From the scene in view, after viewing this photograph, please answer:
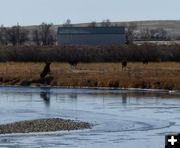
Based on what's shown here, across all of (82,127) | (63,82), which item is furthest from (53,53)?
(82,127)

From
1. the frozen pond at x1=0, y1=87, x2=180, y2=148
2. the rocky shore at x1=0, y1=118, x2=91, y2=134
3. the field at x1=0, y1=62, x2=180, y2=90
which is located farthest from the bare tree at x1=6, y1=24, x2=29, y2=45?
the rocky shore at x1=0, y1=118, x2=91, y2=134

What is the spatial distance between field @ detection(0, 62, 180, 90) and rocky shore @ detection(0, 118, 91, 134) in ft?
82.1

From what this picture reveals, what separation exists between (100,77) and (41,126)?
31750 mm

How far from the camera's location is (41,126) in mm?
35344

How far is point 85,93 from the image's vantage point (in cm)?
5772

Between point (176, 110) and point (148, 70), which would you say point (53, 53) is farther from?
point (176, 110)

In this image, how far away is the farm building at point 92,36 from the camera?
129 meters

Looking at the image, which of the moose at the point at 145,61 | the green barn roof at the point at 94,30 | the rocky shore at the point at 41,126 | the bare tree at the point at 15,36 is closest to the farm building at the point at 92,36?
the green barn roof at the point at 94,30

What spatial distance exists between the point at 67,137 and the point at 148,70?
39.9 metres

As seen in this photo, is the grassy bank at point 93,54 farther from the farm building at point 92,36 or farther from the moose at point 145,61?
the farm building at point 92,36

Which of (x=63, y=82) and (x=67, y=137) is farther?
(x=63, y=82)

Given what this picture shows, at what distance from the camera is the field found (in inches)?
2478

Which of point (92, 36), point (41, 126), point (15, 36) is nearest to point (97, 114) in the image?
point (41, 126)

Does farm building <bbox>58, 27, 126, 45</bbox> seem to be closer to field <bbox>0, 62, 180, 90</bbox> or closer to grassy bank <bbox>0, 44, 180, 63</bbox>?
grassy bank <bbox>0, 44, 180, 63</bbox>
